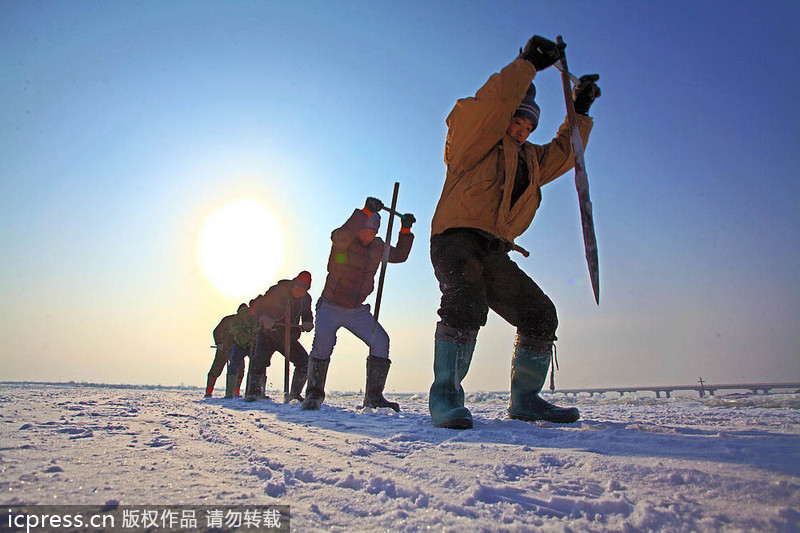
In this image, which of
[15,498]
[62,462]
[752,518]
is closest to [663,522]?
[752,518]

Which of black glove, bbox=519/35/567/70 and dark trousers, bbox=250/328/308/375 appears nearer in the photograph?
black glove, bbox=519/35/567/70

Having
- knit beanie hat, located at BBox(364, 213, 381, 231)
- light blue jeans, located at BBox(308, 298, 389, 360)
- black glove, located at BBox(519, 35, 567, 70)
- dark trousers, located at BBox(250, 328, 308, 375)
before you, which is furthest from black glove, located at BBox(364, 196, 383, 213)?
dark trousers, located at BBox(250, 328, 308, 375)

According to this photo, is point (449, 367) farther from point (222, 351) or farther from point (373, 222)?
point (222, 351)

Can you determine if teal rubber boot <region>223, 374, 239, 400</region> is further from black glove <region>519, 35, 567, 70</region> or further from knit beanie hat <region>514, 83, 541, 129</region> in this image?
black glove <region>519, 35, 567, 70</region>

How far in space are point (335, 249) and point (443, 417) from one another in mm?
3349

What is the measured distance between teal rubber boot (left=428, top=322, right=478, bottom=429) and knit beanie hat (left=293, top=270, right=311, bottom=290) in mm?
5707

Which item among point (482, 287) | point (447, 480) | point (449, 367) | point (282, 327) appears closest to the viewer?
point (447, 480)

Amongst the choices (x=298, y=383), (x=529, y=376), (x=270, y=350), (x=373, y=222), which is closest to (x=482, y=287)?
(x=529, y=376)

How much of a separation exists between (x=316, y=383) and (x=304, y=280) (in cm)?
333

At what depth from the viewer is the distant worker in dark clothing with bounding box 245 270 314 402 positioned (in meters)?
8.02

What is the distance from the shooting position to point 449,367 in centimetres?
268

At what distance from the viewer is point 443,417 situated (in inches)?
97.6

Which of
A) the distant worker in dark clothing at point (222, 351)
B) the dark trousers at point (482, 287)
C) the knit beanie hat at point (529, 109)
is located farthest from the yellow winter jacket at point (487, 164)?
the distant worker in dark clothing at point (222, 351)

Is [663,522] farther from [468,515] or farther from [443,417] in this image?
[443,417]
